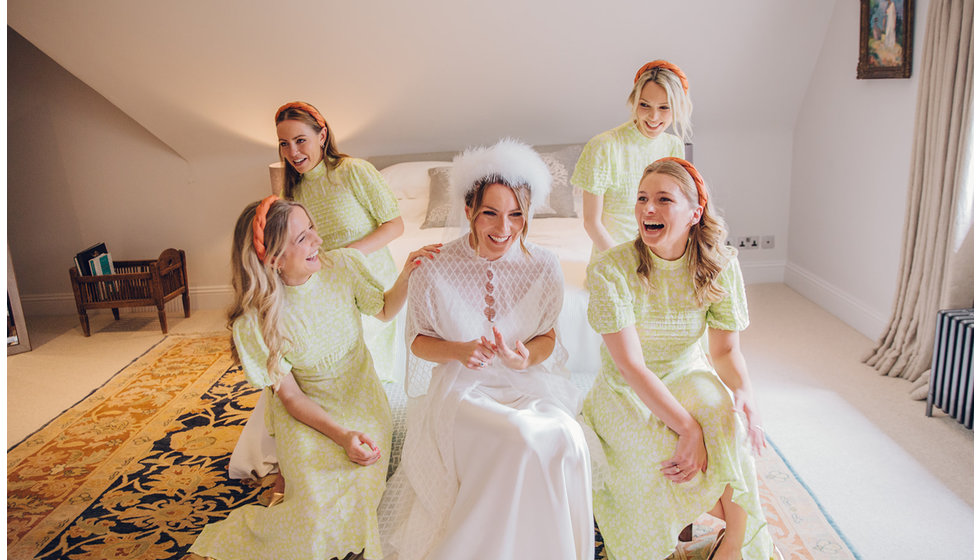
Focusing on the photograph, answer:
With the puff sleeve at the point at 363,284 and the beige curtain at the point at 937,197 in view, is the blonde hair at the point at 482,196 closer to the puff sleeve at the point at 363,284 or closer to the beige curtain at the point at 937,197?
the puff sleeve at the point at 363,284

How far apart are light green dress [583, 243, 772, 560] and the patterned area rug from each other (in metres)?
0.29

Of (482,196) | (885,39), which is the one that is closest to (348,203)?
(482,196)

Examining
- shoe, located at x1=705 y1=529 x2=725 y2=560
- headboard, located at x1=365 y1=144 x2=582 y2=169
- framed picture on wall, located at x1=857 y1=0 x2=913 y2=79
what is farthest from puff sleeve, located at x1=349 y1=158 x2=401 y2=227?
framed picture on wall, located at x1=857 y1=0 x2=913 y2=79

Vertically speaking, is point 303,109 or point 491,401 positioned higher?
point 303,109

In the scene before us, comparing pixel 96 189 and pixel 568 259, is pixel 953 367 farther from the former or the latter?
pixel 96 189

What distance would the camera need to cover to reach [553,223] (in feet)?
12.2

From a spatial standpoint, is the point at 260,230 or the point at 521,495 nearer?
the point at 521,495

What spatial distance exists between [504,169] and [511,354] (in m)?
0.48

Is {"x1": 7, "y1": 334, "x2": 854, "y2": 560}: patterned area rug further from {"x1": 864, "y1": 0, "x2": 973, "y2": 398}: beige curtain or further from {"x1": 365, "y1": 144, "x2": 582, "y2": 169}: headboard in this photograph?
{"x1": 365, "y1": 144, "x2": 582, "y2": 169}: headboard

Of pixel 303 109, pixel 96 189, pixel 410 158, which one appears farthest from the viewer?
pixel 96 189

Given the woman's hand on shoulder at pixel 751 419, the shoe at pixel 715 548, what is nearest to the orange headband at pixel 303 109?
the woman's hand on shoulder at pixel 751 419

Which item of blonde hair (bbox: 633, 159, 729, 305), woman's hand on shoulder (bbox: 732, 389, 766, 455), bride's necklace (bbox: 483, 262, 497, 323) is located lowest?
woman's hand on shoulder (bbox: 732, 389, 766, 455)

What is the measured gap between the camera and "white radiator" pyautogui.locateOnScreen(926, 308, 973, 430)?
255 cm

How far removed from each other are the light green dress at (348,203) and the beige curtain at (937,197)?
2154 millimetres
